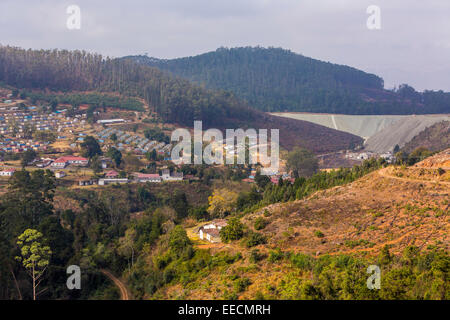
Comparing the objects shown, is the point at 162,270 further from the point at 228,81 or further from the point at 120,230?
the point at 228,81

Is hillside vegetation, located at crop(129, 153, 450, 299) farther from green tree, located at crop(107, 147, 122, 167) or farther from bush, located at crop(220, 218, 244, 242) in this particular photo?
green tree, located at crop(107, 147, 122, 167)

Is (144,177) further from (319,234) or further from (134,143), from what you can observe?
(319,234)

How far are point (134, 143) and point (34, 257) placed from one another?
27.9 metres

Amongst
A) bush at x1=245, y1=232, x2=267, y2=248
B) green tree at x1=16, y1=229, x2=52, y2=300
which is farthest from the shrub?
green tree at x1=16, y1=229, x2=52, y2=300

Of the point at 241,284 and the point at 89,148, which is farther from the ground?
the point at 89,148

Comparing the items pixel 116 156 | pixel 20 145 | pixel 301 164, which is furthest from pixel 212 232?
pixel 20 145

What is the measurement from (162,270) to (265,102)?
275 feet

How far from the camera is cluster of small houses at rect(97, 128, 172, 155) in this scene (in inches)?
1699

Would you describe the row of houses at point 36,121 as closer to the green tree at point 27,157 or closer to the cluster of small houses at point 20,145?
the cluster of small houses at point 20,145

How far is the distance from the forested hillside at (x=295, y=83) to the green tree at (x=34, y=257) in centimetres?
7841

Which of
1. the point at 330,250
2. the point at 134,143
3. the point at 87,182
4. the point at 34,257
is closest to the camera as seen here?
the point at 330,250

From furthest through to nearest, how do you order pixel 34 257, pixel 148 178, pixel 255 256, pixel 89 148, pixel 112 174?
pixel 89 148 → pixel 148 178 → pixel 112 174 → pixel 34 257 → pixel 255 256

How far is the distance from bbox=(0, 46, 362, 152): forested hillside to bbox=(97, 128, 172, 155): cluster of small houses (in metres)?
8.45

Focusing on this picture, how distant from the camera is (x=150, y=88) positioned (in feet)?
198
